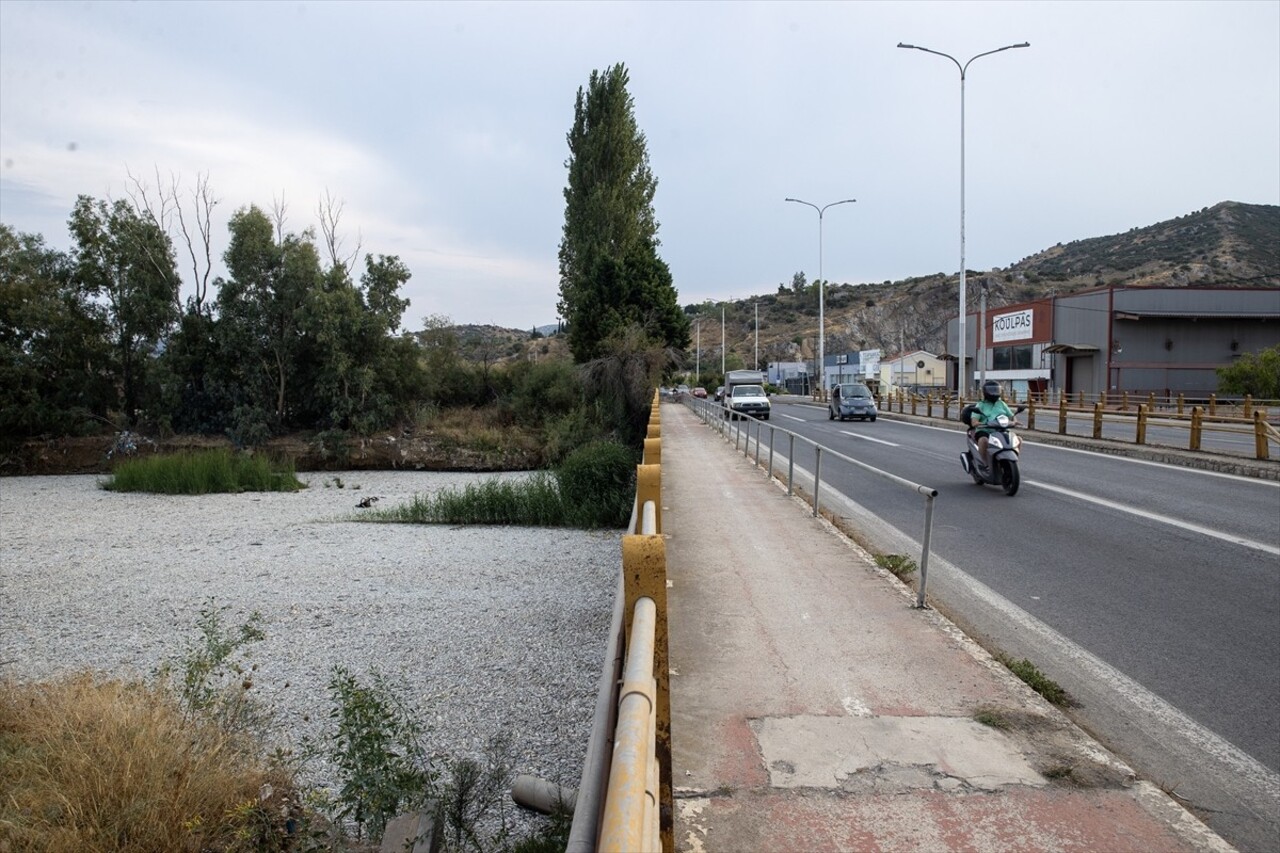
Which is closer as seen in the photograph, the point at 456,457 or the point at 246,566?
the point at 246,566

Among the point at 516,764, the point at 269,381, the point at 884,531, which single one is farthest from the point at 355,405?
the point at 516,764

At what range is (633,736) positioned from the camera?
1.76 meters

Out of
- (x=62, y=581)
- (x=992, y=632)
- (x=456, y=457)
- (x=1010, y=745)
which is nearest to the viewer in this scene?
(x=1010, y=745)

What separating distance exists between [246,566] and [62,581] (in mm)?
2987

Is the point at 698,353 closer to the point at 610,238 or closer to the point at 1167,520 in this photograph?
the point at 610,238

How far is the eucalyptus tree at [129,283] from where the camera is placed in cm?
3894

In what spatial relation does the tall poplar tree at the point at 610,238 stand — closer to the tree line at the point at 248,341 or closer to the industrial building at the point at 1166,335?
the tree line at the point at 248,341

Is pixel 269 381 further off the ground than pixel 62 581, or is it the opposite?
pixel 269 381

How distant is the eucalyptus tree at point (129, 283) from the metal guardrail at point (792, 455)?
2517cm

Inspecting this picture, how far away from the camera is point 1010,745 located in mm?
4219

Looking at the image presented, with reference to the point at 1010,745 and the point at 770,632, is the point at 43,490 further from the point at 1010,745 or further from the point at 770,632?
the point at 1010,745

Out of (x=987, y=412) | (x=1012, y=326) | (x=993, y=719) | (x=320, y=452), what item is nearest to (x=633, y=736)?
(x=993, y=719)

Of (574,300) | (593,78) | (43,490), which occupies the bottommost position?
(43,490)

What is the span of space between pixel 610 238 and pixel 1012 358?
116 feet
